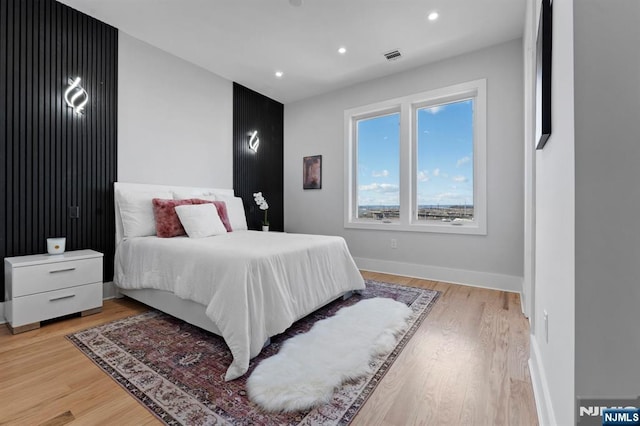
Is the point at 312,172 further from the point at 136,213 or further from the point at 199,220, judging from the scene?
the point at 136,213

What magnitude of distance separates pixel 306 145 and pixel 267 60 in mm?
1558

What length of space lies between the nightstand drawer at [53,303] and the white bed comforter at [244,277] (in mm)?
295

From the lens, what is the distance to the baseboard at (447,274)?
3158 mm

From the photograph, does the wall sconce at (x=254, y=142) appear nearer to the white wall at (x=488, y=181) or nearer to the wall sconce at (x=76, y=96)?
the white wall at (x=488, y=181)

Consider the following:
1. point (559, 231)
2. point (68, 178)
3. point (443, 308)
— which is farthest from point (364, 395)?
point (68, 178)

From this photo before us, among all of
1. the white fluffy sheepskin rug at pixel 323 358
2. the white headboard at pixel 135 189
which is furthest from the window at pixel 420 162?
the white headboard at pixel 135 189

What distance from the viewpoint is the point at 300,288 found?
2.19 m

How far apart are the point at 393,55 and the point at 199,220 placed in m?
2.97

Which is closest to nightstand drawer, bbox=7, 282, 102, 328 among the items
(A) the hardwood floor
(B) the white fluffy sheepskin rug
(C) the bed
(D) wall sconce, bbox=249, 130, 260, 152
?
(A) the hardwood floor

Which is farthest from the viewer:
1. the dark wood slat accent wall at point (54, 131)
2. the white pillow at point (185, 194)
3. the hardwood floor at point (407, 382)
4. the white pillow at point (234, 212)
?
the white pillow at point (234, 212)

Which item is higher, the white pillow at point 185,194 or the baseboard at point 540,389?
the white pillow at point 185,194

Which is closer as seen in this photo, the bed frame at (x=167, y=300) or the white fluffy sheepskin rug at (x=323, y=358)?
the white fluffy sheepskin rug at (x=323, y=358)

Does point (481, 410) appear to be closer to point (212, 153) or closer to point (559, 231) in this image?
point (559, 231)

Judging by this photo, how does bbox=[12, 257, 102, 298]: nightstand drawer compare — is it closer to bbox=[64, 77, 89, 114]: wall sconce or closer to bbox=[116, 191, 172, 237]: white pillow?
bbox=[116, 191, 172, 237]: white pillow
